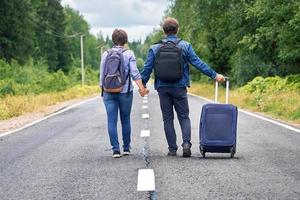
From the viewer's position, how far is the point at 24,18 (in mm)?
60969

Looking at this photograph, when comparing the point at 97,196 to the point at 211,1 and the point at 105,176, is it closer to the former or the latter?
the point at 105,176

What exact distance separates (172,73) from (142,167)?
148 cm

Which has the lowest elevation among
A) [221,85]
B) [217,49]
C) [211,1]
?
→ [221,85]

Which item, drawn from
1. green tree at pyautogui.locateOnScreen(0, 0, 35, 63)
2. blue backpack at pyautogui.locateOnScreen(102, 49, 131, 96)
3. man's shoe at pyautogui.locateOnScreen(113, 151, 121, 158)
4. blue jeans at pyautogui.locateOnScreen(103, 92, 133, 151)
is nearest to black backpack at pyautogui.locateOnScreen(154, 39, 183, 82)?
blue backpack at pyautogui.locateOnScreen(102, 49, 131, 96)

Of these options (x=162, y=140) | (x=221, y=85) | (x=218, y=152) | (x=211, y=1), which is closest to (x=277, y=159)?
(x=218, y=152)

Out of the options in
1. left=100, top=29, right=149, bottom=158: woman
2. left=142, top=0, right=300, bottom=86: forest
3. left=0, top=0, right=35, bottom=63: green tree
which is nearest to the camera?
left=100, top=29, right=149, bottom=158: woman

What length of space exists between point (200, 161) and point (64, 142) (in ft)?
11.7

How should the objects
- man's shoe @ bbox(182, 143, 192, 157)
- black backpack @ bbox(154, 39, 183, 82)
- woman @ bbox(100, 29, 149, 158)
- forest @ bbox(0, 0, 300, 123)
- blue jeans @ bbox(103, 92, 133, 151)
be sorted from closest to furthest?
black backpack @ bbox(154, 39, 183, 82)
man's shoe @ bbox(182, 143, 192, 157)
woman @ bbox(100, 29, 149, 158)
blue jeans @ bbox(103, 92, 133, 151)
forest @ bbox(0, 0, 300, 123)

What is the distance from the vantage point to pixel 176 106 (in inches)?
337

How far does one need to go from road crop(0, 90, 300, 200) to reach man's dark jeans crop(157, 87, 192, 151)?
0.99 ft

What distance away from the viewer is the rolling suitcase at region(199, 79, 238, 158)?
820 cm

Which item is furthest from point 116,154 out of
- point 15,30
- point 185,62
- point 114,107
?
point 15,30

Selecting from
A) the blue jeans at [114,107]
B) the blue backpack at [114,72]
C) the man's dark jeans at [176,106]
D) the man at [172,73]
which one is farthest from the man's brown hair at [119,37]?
the man's dark jeans at [176,106]

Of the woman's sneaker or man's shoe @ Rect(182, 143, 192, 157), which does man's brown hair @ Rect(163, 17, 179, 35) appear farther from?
the woman's sneaker
